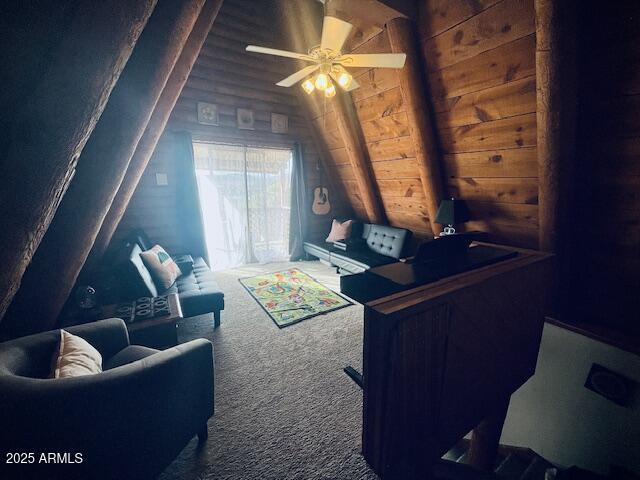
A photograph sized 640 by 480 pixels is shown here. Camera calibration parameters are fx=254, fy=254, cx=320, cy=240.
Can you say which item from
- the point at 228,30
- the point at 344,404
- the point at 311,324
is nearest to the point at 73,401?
the point at 344,404

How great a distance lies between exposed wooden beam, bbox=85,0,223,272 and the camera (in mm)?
2248

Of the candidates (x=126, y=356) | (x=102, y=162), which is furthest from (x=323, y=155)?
(x=126, y=356)

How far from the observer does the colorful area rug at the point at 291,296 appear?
9.58 ft

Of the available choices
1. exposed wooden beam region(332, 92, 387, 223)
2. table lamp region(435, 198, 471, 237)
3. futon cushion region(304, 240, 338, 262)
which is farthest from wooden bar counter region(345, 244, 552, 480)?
futon cushion region(304, 240, 338, 262)

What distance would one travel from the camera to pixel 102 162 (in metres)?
1.47

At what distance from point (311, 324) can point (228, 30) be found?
13.3 feet

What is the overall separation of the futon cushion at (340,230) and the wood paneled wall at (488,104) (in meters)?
2.00

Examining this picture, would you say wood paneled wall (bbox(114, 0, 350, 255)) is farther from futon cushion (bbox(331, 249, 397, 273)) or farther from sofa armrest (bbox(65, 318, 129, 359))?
sofa armrest (bbox(65, 318, 129, 359))

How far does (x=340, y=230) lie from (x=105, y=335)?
3.66 meters

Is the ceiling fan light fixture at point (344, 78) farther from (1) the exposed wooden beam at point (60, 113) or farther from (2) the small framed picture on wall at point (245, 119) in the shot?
(2) the small framed picture on wall at point (245, 119)

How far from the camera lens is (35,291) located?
4.92ft

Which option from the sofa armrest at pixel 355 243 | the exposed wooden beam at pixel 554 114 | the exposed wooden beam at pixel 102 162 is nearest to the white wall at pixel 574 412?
the exposed wooden beam at pixel 554 114

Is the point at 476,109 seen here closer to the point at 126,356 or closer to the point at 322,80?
the point at 322,80

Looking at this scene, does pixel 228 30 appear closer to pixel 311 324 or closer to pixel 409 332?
pixel 311 324
